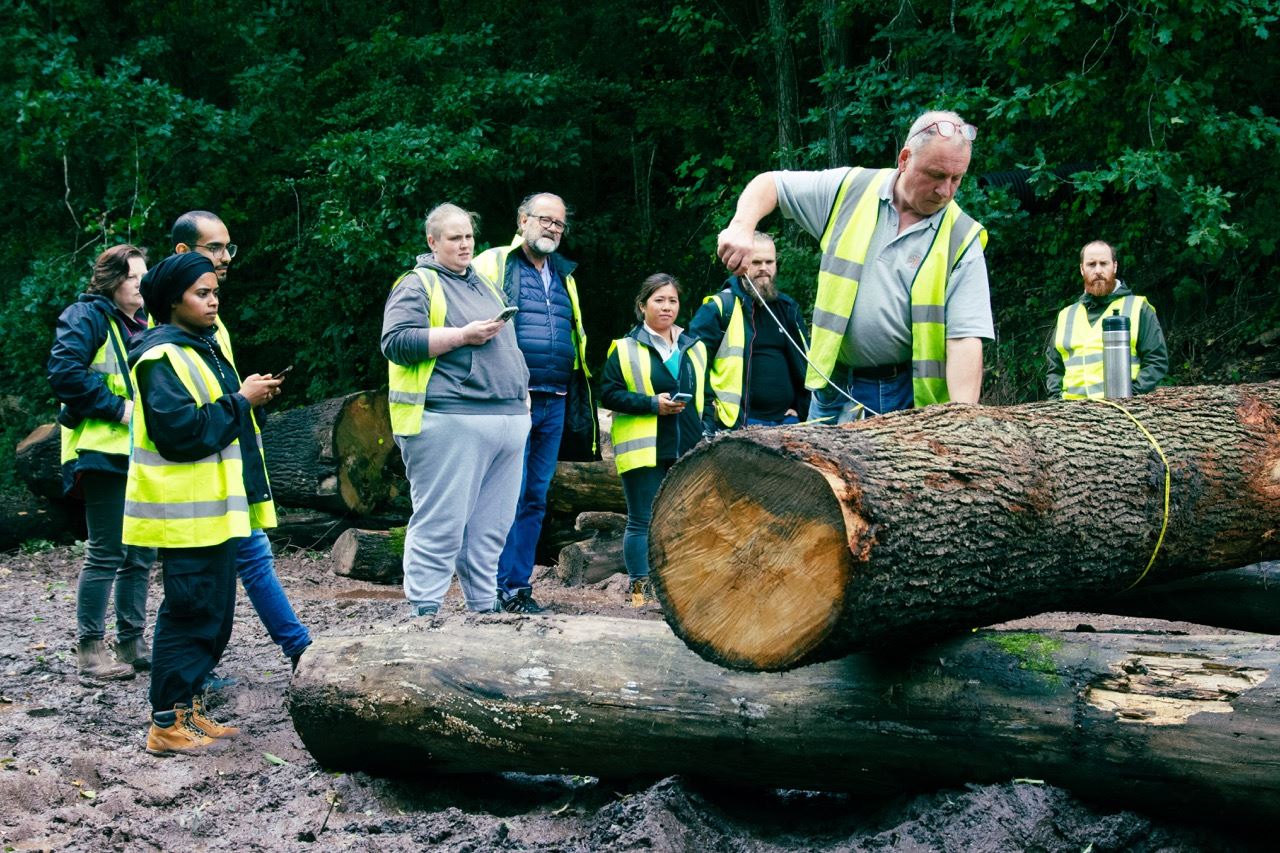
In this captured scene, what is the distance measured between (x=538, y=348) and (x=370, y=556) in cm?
283

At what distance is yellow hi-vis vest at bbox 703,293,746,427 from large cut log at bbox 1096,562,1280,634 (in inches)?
106

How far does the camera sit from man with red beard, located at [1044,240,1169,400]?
796 cm

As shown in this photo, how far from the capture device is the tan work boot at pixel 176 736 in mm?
4285

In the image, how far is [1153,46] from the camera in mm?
8547

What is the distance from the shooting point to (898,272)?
429cm

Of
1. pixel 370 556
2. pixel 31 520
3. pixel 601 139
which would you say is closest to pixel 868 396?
pixel 370 556

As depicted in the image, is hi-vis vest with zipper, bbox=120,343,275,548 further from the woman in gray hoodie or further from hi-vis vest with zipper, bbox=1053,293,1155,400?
hi-vis vest with zipper, bbox=1053,293,1155,400

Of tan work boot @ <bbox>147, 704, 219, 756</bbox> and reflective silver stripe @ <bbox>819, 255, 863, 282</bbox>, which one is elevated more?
reflective silver stripe @ <bbox>819, 255, 863, 282</bbox>

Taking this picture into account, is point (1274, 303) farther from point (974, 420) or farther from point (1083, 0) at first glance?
point (974, 420)

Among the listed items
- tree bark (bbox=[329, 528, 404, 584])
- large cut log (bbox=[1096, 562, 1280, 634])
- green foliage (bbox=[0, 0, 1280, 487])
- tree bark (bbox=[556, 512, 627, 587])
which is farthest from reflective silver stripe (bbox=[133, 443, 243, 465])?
green foliage (bbox=[0, 0, 1280, 487])

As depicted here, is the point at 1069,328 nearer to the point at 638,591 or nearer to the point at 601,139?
the point at 638,591

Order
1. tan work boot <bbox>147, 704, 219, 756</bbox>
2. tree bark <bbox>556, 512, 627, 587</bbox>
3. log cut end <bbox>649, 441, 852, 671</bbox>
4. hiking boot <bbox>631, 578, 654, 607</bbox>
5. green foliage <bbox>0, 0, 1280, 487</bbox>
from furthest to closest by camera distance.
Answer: green foliage <bbox>0, 0, 1280, 487</bbox> < tree bark <bbox>556, 512, 627, 587</bbox> < hiking boot <bbox>631, 578, 654, 607</bbox> < tan work boot <bbox>147, 704, 219, 756</bbox> < log cut end <bbox>649, 441, 852, 671</bbox>

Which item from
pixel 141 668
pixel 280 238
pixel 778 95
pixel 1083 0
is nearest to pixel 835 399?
pixel 141 668

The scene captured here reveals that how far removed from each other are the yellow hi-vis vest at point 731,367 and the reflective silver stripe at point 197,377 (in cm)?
309
